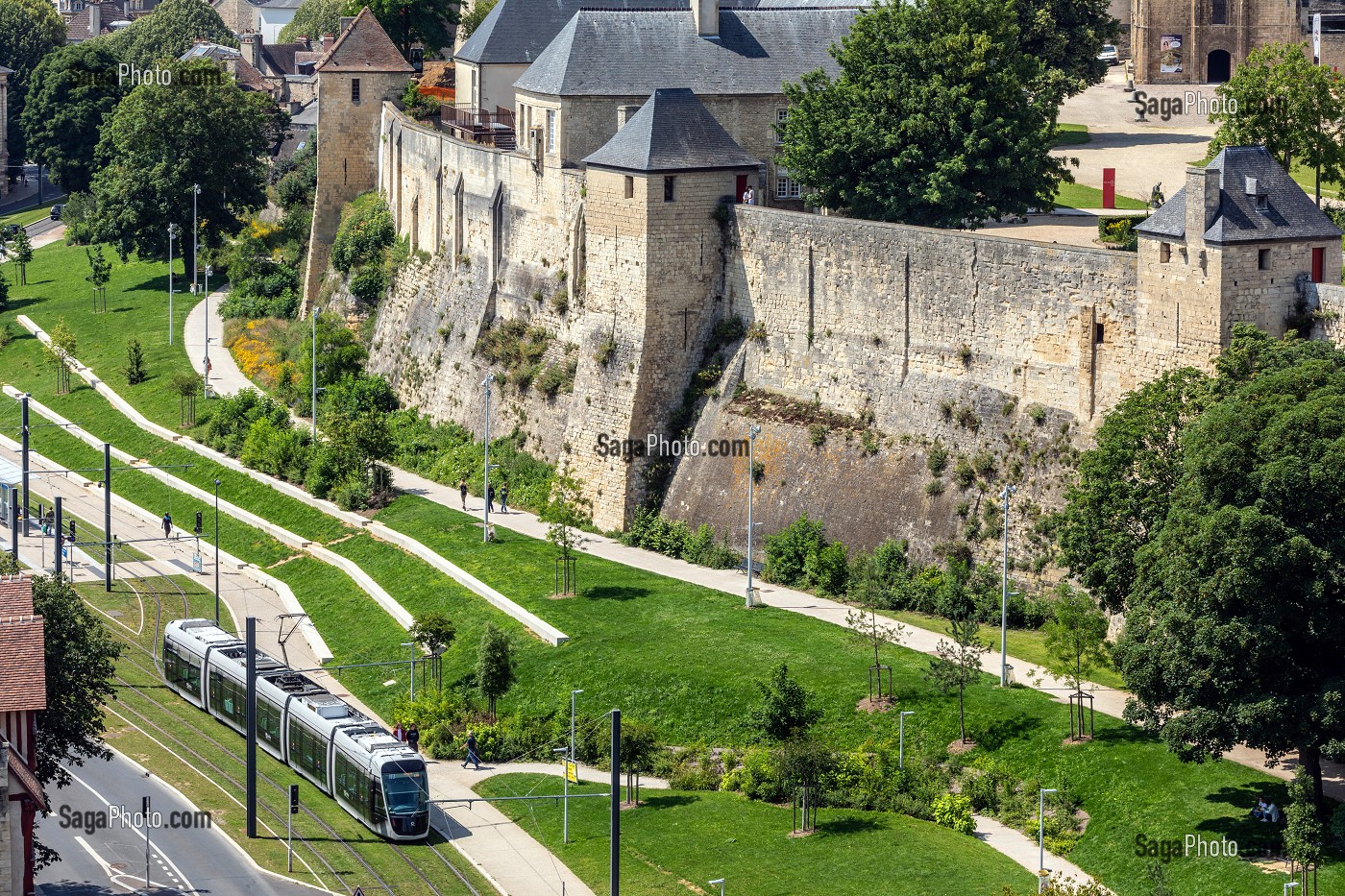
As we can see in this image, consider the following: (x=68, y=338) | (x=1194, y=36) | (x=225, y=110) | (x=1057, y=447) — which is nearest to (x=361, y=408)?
(x=68, y=338)


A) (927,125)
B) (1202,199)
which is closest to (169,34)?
(927,125)

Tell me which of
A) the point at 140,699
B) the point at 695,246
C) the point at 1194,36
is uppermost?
the point at 1194,36

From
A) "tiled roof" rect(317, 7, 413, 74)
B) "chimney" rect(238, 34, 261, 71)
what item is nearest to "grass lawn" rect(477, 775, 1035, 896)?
"tiled roof" rect(317, 7, 413, 74)

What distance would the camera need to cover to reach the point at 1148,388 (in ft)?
183

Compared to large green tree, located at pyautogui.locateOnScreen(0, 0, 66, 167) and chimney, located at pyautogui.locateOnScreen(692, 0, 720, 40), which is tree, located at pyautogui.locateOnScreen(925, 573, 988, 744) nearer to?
chimney, located at pyautogui.locateOnScreen(692, 0, 720, 40)

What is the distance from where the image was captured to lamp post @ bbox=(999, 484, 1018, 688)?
57062 millimetres

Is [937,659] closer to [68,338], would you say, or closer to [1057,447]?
[1057,447]

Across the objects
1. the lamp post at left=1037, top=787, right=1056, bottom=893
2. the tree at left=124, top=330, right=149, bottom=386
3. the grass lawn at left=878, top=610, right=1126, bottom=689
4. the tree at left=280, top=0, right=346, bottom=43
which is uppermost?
the tree at left=280, top=0, right=346, bottom=43

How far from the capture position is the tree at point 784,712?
56469 mm

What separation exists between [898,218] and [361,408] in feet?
76.0

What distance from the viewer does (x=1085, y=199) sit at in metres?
84.6

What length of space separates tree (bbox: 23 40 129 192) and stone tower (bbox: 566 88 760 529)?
62.9m
